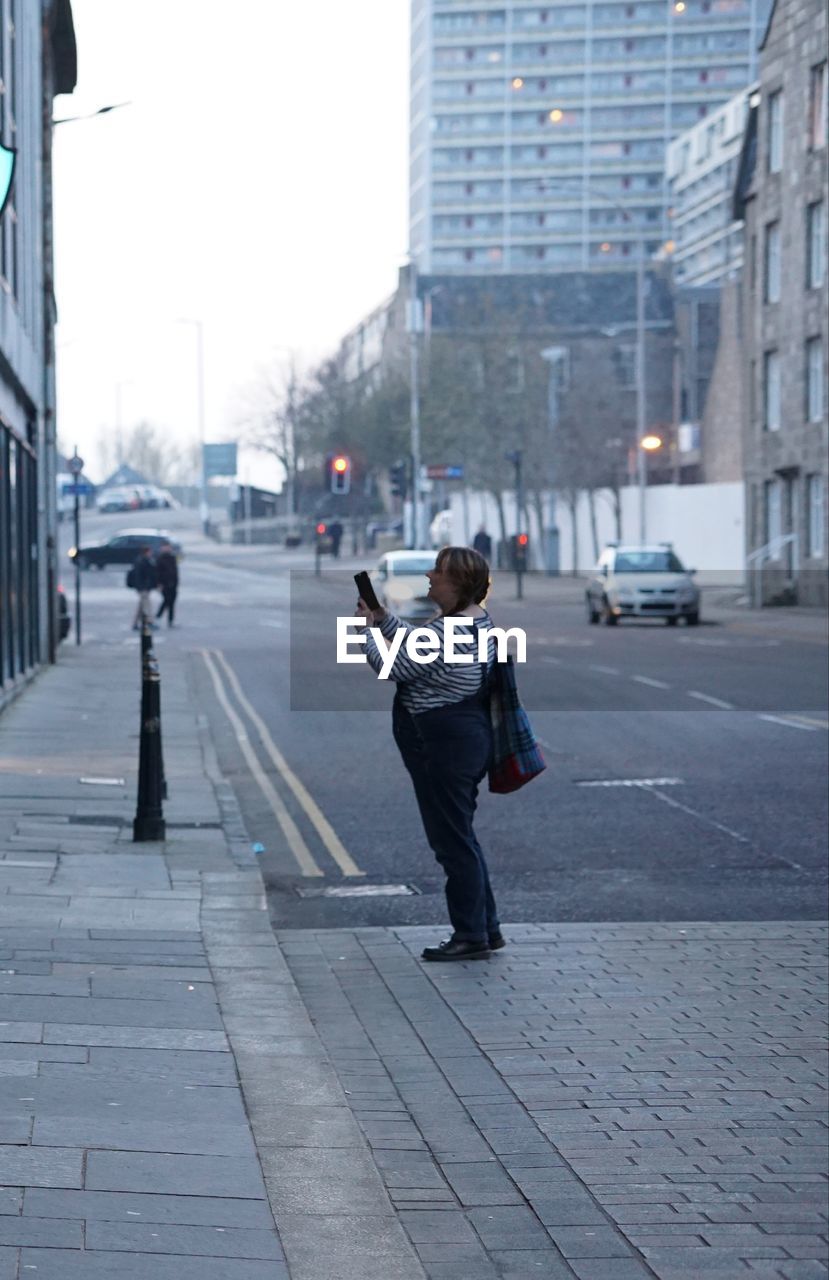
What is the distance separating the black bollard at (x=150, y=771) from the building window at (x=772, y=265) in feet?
128

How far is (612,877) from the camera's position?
10.2 meters

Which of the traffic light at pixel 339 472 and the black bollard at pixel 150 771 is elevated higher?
the traffic light at pixel 339 472

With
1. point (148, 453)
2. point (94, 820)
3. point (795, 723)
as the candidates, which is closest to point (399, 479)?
point (795, 723)

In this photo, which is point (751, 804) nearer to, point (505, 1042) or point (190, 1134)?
point (505, 1042)

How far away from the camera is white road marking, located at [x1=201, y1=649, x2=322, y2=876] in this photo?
433 inches

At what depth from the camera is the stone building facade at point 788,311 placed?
44344 mm

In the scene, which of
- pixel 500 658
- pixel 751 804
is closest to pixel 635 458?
pixel 751 804

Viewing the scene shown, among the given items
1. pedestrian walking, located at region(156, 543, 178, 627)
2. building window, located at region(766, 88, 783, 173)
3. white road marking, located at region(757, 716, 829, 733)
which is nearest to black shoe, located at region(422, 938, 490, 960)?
white road marking, located at region(757, 716, 829, 733)

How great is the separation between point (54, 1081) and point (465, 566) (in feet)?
9.70

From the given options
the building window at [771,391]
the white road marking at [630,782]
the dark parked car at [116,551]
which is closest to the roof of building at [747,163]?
the building window at [771,391]

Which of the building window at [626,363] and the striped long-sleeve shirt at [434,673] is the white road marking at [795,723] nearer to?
the striped long-sleeve shirt at [434,673]

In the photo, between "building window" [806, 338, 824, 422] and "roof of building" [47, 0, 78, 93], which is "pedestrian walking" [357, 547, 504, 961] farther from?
"building window" [806, 338, 824, 422]

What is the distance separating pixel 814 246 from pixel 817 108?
322cm

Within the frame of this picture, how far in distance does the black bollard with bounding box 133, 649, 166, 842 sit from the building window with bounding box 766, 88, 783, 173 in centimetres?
3896
